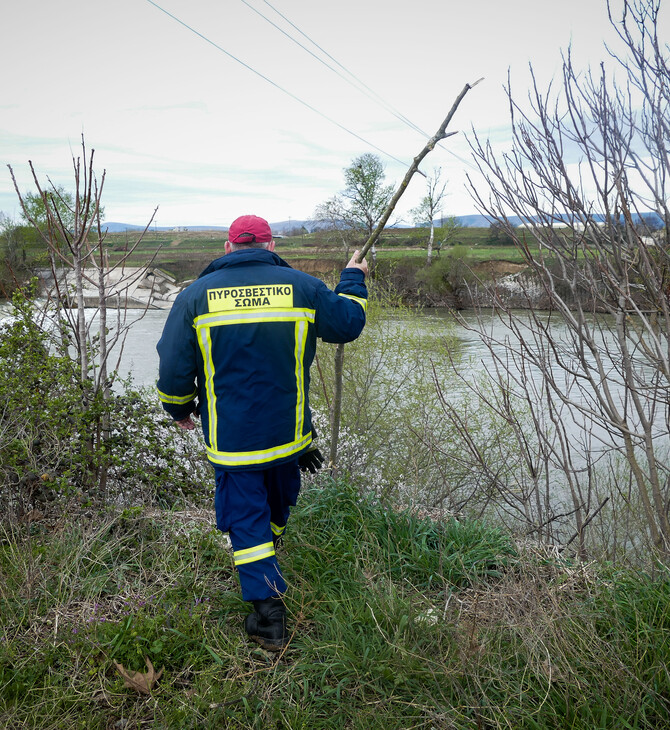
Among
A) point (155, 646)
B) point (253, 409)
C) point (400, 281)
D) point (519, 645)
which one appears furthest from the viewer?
point (400, 281)

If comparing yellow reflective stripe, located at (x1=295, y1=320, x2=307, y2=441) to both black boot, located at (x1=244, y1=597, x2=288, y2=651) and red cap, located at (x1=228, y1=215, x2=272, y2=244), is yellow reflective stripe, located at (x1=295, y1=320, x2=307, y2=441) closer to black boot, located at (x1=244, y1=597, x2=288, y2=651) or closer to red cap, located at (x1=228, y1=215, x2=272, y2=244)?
red cap, located at (x1=228, y1=215, x2=272, y2=244)

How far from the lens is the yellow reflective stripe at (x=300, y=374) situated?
2742 millimetres

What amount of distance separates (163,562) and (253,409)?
106 centimetres

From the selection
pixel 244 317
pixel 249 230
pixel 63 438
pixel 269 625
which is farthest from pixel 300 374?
pixel 63 438

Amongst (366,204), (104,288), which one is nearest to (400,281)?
(366,204)

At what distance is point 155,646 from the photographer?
247 centimetres

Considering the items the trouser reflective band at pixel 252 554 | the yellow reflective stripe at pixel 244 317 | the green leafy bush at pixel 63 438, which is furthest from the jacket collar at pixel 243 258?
the green leafy bush at pixel 63 438

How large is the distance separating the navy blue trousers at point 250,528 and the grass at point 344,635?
205 mm

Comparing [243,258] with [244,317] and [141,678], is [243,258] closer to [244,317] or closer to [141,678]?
[244,317]

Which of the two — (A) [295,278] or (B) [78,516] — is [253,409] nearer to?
(A) [295,278]

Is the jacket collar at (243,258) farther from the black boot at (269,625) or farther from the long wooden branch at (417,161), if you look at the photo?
the black boot at (269,625)

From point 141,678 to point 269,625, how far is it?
54 centimetres

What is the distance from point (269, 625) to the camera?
102 inches

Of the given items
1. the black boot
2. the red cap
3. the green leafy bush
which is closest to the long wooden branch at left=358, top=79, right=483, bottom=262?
the red cap
